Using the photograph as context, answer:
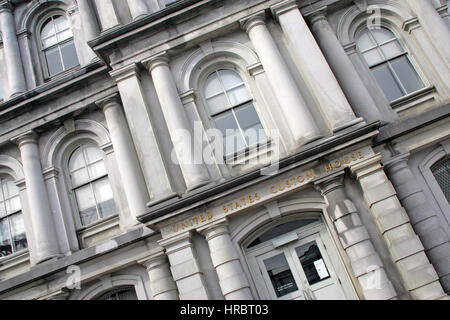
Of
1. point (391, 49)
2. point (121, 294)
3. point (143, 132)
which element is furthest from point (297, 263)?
point (391, 49)

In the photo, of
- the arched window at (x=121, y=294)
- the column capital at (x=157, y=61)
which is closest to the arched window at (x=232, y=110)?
the column capital at (x=157, y=61)

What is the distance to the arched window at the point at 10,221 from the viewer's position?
11.4 metres

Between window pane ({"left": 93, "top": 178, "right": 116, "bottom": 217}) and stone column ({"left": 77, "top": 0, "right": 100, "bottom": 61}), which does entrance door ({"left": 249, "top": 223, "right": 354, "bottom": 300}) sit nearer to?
window pane ({"left": 93, "top": 178, "right": 116, "bottom": 217})

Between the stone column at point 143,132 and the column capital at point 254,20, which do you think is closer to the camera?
the stone column at point 143,132

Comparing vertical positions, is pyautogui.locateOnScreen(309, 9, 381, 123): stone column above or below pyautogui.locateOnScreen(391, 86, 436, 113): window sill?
above

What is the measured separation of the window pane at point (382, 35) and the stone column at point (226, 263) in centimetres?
639

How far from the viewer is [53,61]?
1316 centimetres

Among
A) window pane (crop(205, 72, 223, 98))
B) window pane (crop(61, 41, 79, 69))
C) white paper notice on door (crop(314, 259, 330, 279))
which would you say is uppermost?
window pane (crop(61, 41, 79, 69))

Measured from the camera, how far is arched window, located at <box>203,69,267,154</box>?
10.4 meters

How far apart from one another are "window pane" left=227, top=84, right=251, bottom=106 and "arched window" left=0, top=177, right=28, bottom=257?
6.63 metres

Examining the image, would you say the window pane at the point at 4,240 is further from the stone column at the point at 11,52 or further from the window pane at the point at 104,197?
the stone column at the point at 11,52

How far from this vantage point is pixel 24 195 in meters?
11.6

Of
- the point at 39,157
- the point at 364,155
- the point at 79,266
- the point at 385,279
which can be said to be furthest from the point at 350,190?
the point at 39,157

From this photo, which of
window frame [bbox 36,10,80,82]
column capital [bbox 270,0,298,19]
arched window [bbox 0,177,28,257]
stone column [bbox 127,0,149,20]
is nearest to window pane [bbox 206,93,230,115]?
column capital [bbox 270,0,298,19]
